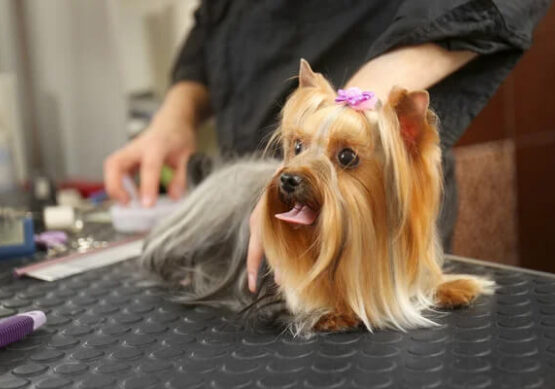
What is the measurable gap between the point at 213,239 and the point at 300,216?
352 millimetres

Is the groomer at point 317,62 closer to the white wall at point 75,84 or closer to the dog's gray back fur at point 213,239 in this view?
the dog's gray back fur at point 213,239

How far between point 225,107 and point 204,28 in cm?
21

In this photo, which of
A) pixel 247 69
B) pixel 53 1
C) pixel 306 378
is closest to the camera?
pixel 306 378

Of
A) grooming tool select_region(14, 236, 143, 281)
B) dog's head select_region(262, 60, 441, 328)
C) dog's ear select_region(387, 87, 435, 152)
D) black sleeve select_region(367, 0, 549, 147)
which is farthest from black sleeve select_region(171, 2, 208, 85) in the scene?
dog's ear select_region(387, 87, 435, 152)

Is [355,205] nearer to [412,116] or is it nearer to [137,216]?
[412,116]

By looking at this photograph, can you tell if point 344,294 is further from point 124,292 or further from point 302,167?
point 124,292

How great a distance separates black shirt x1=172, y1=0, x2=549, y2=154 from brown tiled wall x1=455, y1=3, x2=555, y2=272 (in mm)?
842

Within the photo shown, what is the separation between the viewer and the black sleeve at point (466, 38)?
0.96 meters

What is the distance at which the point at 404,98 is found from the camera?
75 cm

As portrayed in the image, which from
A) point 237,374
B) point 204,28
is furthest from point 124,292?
point 204,28

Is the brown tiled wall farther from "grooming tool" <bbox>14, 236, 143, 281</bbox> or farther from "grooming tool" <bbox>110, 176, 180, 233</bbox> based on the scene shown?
"grooming tool" <bbox>14, 236, 143, 281</bbox>

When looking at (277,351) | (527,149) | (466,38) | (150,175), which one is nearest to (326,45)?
(466,38)

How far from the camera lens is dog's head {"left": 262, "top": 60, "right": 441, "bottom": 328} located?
761mm

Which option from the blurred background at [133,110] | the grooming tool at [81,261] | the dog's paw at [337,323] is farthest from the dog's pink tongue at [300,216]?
the blurred background at [133,110]
